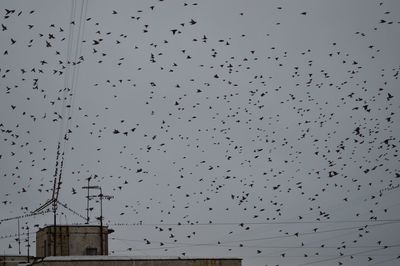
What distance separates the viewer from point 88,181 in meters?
50.9

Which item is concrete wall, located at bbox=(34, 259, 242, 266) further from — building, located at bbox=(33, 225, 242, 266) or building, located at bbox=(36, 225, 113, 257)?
building, located at bbox=(36, 225, 113, 257)

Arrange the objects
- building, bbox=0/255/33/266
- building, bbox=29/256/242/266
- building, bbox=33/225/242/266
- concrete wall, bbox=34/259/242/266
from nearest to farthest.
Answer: building, bbox=29/256/242/266, concrete wall, bbox=34/259/242/266, building, bbox=33/225/242/266, building, bbox=0/255/33/266

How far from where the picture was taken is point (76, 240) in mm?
48625

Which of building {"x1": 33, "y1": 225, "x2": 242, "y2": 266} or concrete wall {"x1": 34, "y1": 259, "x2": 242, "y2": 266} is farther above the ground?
building {"x1": 33, "y1": 225, "x2": 242, "y2": 266}

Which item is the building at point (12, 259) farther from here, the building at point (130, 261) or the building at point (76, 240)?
the building at point (130, 261)

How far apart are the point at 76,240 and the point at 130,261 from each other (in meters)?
14.9

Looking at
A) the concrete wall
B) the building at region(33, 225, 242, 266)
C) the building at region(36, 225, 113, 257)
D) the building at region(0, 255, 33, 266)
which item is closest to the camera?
the concrete wall

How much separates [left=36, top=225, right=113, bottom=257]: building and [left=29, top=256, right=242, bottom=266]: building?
1189 centimetres

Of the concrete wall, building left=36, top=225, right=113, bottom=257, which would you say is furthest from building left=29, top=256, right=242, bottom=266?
building left=36, top=225, right=113, bottom=257

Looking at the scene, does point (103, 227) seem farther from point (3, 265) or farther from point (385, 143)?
point (385, 143)

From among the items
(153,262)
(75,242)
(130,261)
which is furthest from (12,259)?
(153,262)

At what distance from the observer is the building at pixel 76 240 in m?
47.8

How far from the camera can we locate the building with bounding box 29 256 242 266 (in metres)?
33.5

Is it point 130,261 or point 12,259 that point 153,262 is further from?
point 12,259
